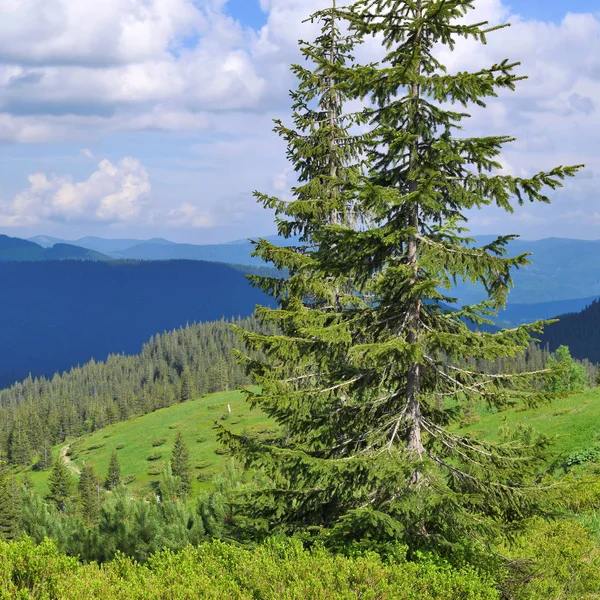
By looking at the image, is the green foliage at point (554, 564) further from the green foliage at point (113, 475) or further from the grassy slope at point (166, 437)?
the green foliage at point (113, 475)

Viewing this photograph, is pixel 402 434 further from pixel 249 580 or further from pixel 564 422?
pixel 564 422

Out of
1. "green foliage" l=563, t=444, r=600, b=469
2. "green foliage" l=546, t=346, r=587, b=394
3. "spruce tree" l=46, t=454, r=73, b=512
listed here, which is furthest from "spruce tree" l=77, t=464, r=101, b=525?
"green foliage" l=563, t=444, r=600, b=469

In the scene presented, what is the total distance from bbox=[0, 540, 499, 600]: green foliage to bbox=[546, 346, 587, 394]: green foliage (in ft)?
12.2

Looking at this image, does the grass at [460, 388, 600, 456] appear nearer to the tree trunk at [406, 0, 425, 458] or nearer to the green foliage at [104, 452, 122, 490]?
the tree trunk at [406, 0, 425, 458]

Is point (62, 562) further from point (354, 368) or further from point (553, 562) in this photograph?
point (553, 562)

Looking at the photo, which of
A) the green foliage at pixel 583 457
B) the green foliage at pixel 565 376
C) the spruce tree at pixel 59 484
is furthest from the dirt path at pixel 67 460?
the green foliage at pixel 583 457

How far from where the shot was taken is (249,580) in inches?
324

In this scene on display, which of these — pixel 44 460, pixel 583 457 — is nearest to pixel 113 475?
pixel 44 460

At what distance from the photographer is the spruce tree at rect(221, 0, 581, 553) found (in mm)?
9594

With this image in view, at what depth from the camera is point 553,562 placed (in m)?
11.3

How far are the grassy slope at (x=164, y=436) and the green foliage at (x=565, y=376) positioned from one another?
2164 inches

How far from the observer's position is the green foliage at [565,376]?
9641 millimetres

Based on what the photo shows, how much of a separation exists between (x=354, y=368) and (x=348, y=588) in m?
4.42

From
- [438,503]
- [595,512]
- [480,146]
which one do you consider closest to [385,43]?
[480,146]
